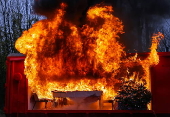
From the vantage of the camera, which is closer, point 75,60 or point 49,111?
point 49,111

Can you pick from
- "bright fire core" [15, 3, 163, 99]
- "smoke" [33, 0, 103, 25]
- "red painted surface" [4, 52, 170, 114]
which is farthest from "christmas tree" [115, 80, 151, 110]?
"smoke" [33, 0, 103, 25]

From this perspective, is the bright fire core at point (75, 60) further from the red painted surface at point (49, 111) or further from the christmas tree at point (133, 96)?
the christmas tree at point (133, 96)

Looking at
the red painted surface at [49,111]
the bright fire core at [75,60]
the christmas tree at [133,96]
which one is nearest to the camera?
the christmas tree at [133,96]

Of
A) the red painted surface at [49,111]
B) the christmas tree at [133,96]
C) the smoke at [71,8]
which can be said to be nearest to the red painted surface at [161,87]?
the red painted surface at [49,111]

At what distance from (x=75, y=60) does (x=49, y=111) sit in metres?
2.05

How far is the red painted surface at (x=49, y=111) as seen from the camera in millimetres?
7930

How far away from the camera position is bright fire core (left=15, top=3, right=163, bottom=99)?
866 cm

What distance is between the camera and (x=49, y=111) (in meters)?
7.94

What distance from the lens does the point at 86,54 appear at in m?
9.11

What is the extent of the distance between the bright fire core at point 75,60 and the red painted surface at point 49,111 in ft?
0.98

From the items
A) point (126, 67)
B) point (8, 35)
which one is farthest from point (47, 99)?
point (8, 35)

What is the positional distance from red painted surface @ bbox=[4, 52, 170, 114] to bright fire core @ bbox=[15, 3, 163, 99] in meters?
0.30

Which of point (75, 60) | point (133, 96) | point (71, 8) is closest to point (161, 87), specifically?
point (133, 96)

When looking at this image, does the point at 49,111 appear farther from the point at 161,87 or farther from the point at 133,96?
the point at 161,87
